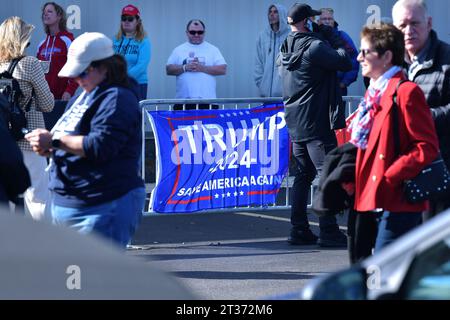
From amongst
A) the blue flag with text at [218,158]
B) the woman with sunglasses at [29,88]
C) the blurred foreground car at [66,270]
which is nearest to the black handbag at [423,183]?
the blurred foreground car at [66,270]

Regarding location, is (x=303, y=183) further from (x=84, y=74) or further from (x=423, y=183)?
(x=84, y=74)

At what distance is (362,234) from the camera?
19.7 feet

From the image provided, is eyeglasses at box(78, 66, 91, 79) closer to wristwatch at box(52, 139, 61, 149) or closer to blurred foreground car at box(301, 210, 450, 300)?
wristwatch at box(52, 139, 61, 149)

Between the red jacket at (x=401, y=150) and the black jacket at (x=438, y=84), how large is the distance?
0.68m

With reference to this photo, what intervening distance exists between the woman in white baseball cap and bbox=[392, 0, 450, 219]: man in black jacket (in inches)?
67.5

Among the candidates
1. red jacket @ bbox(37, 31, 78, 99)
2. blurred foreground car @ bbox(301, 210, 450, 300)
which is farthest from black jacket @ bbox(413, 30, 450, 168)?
red jacket @ bbox(37, 31, 78, 99)

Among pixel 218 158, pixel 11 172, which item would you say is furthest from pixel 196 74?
pixel 11 172

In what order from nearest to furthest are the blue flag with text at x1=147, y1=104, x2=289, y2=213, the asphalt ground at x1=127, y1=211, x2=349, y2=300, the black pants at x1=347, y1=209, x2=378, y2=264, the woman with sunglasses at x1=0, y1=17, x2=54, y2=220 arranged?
the black pants at x1=347, y1=209, x2=378, y2=264, the asphalt ground at x1=127, y1=211, x2=349, y2=300, the woman with sunglasses at x1=0, y1=17, x2=54, y2=220, the blue flag with text at x1=147, y1=104, x2=289, y2=213

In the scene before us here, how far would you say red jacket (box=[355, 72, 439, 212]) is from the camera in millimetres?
5730

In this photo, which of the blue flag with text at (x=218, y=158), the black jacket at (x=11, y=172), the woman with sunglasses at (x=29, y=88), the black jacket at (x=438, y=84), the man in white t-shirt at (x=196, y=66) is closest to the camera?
the black jacket at (x=11, y=172)

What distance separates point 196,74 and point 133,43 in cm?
87

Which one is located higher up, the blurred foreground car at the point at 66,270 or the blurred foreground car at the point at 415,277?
the blurred foreground car at the point at 66,270

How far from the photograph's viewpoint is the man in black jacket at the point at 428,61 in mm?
6477

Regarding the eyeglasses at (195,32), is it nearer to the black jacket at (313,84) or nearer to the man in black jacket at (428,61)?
the black jacket at (313,84)
